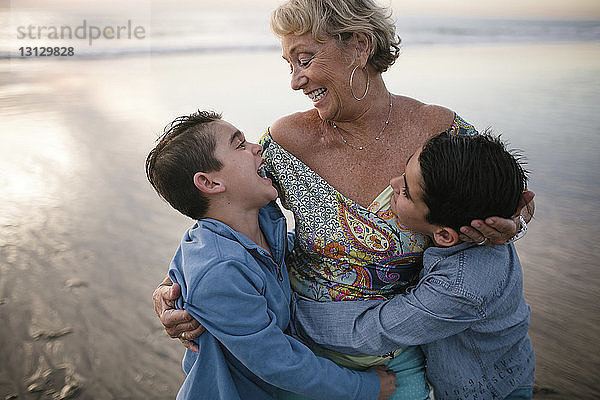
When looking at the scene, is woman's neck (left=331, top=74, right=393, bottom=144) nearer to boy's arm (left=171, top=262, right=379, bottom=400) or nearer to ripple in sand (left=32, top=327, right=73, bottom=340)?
boy's arm (left=171, top=262, right=379, bottom=400)

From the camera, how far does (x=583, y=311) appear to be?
3.55 meters

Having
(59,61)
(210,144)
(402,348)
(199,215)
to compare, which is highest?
(210,144)

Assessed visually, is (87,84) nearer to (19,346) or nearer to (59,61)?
(59,61)

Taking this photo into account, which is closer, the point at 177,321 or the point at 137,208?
the point at 177,321

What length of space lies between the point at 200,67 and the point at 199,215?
9.30 m

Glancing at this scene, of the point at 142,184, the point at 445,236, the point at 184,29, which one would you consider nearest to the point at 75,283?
the point at 142,184

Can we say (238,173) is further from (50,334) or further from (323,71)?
(50,334)

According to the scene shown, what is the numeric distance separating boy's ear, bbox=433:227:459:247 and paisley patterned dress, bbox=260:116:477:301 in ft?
0.60

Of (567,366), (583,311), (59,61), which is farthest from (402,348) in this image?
(59,61)

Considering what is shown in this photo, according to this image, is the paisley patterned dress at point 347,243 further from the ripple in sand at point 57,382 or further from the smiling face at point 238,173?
the ripple in sand at point 57,382

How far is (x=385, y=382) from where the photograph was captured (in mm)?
1946

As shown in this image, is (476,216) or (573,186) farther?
(573,186)

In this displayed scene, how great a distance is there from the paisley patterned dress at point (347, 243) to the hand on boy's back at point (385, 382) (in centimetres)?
24

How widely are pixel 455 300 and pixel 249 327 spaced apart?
1.97 feet
